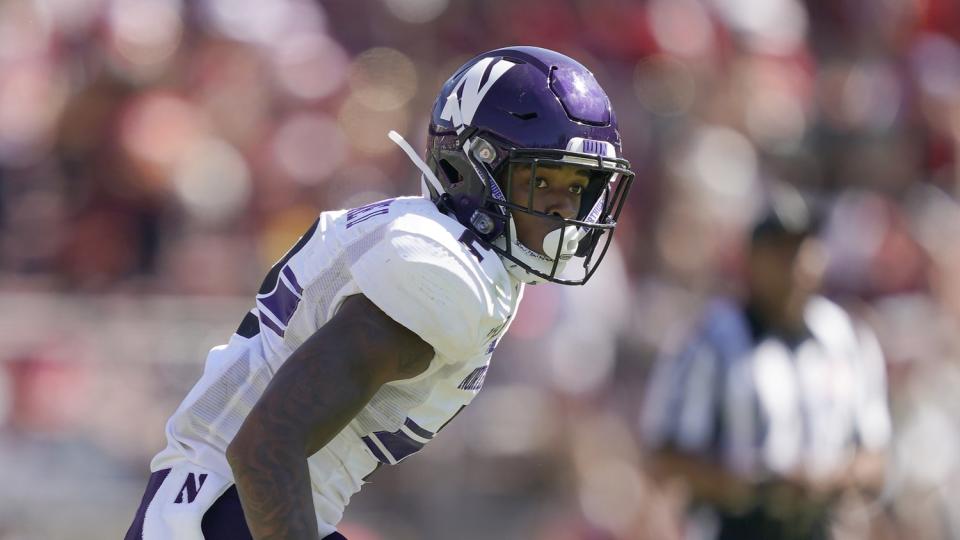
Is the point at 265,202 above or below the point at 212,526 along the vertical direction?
below

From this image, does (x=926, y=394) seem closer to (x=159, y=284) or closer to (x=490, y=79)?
(x=159, y=284)

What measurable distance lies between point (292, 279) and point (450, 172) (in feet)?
1.24

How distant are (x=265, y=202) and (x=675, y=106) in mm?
2482

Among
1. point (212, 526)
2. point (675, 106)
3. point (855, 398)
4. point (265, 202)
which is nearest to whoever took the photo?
point (212, 526)

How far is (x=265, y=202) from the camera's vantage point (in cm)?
677

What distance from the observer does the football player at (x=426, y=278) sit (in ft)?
7.63

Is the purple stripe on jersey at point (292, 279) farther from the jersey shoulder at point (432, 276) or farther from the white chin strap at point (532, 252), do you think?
the white chin strap at point (532, 252)

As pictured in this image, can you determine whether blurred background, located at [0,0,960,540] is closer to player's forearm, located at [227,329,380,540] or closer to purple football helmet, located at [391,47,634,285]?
purple football helmet, located at [391,47,634,285]

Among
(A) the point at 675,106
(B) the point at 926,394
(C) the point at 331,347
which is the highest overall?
(C) the point at 331,347

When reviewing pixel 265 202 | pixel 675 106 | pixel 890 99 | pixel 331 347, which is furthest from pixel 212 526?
pixel 890 99

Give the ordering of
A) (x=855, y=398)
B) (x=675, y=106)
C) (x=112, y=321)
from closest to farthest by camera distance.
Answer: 1. (x=855, y=398)
2. (x=112, y=321)
3. (x=675, y=106)

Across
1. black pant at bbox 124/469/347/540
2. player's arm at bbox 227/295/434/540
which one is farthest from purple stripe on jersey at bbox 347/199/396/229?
black pant at bbox 124/469/347/540

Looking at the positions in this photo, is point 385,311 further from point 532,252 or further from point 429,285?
point 532,252

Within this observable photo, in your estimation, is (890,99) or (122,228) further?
(890,99)
